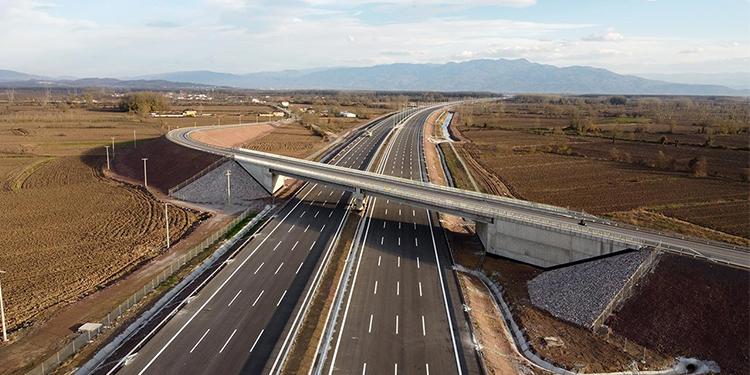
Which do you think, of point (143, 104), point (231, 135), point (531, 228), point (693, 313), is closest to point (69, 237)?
point (531, 228)

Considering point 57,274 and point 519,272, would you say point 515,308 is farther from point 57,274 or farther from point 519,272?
point 57,274

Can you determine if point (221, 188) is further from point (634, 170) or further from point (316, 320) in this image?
point (634, 170)

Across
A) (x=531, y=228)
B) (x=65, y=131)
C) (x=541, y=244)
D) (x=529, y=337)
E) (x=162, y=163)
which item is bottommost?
(x=529, y=337)

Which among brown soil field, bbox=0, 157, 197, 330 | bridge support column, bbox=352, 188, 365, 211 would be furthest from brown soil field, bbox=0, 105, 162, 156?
bridge support column, bbox=352, 188, 365, 211

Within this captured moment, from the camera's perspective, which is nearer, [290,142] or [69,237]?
[69,237]

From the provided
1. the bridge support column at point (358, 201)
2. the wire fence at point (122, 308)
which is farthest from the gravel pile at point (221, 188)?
the wire fence at point (122, 308)

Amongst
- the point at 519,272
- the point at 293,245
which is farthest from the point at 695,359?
the point at 293,245
